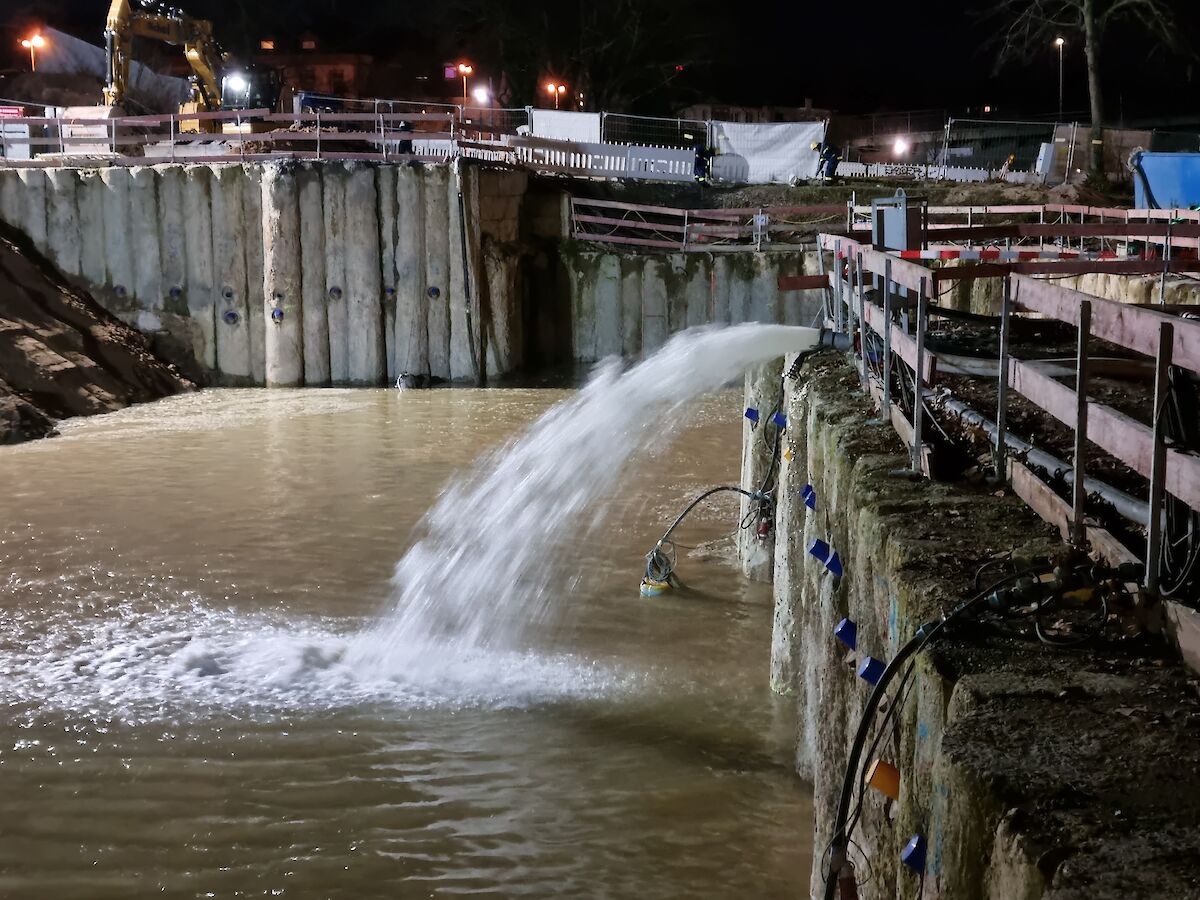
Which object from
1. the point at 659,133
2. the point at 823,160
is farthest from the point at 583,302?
the point at 659,133

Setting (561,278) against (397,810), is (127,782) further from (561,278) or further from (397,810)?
(561,278)

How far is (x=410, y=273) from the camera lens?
20.8 metres

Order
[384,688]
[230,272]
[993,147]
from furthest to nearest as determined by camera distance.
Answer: [993,147] → [230,272] → [384,688]

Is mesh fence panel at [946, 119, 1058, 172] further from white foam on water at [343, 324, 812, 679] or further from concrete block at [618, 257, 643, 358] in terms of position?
white foam on water at [343, 324, 812, 679]

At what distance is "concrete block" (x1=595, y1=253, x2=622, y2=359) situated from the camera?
22469 mm

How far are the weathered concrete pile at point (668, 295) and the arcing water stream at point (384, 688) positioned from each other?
8608 millimetres

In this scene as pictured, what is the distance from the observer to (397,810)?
234 inches

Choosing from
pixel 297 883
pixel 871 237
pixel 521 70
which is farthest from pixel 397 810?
pixel 521 70

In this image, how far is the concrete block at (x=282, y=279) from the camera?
20.5m

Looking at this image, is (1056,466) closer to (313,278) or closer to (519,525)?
(519,525)

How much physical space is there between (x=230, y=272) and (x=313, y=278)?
1537 mm

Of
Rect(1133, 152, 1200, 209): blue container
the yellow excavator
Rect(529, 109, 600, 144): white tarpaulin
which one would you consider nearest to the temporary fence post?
Rect(1133, 152, 1200, 209): blue container

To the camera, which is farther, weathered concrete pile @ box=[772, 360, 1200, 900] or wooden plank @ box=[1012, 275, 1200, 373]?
wooden plank @ box=[1012, 275, 1200, 373]

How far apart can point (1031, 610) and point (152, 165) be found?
20938mm
